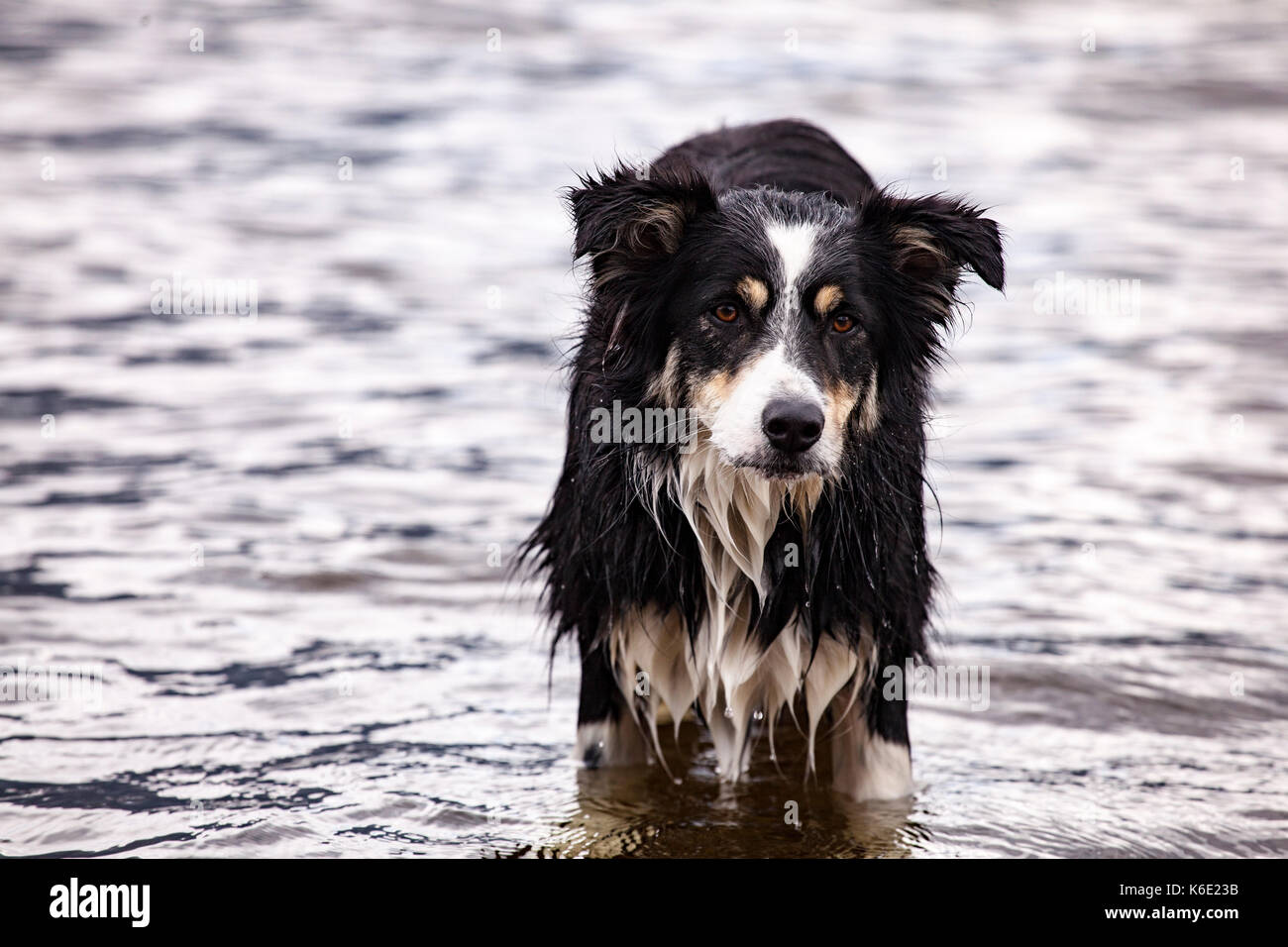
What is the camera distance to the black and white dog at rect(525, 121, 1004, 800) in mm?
3818

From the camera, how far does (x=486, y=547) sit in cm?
654

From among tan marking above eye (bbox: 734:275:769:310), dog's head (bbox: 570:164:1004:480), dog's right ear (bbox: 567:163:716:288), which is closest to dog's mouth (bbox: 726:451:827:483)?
dog's head (bbox: 570:164:1004:480)

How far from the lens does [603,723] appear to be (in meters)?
4.50

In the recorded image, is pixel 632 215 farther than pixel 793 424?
Yes

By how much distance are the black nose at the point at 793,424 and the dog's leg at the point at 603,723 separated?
1051mm

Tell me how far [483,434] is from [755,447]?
4546mm

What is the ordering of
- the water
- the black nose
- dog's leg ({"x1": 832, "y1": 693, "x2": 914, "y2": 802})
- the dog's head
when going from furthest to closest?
the water
dog's leg ({"x1": 832, "y1": 693, "x2": 914, "y2": 802})
the dog's head
the black nose

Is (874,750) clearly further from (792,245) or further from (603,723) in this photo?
(792,245)

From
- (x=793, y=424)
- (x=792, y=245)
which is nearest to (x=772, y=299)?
(x=792, y=245)

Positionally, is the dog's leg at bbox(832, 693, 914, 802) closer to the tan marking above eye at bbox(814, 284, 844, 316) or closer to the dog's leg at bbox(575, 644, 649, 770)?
the dog's leg at bbox(575, 644, 649, 770)

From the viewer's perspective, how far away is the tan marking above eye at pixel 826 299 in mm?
3820

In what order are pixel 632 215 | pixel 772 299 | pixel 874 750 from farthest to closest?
1. pixel 874 750
2. pixel 632 215
3. pixel 772 299

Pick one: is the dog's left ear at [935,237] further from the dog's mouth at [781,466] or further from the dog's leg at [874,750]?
the dog's leg at [874,750]

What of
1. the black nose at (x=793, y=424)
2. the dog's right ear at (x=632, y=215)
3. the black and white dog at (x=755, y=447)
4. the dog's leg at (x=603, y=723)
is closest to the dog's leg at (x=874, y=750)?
the black and white dog at (x=755, y=447)
